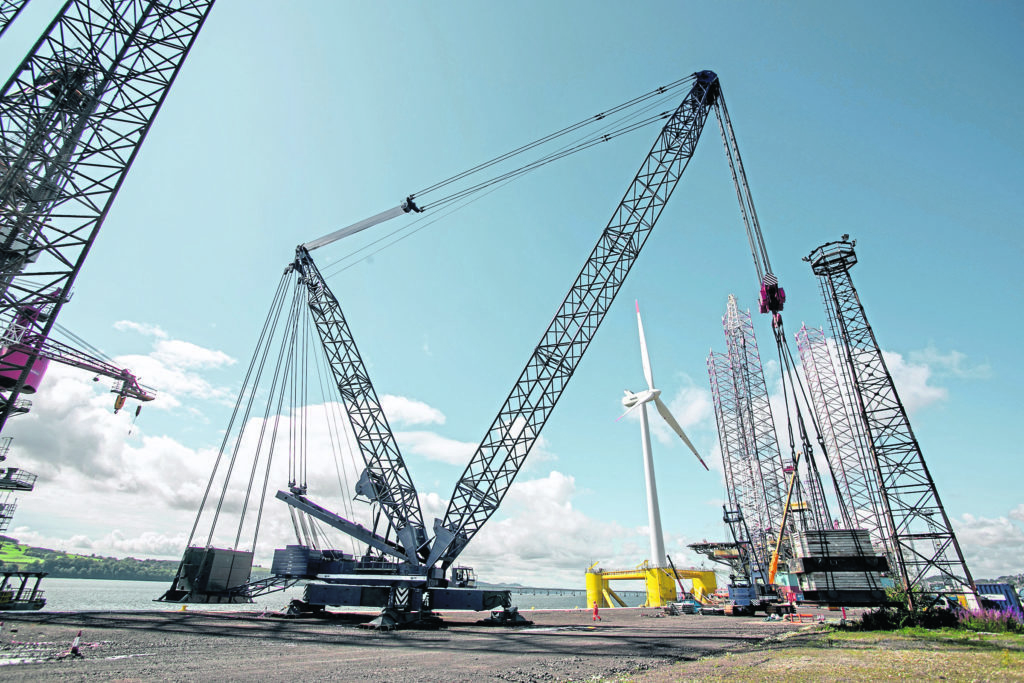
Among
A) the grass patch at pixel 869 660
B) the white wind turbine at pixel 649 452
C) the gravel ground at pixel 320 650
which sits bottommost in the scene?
the gravel ground at pixel 320 650

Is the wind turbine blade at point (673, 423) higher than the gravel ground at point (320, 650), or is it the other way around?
the wind turbine blade at point (673, 423)

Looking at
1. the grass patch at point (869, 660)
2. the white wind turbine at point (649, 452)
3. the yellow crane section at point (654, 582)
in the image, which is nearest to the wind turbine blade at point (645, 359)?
the white wind turbine at point (649, 452)

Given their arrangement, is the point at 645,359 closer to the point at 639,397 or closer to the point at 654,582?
the point at 639,397

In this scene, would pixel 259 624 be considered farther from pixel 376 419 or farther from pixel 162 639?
pixel 376 419

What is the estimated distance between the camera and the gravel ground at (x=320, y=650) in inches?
415

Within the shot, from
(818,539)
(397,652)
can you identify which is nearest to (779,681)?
(397,652)

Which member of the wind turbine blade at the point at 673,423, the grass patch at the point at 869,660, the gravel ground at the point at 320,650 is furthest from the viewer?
the wind turbine blade at the point at 673,423

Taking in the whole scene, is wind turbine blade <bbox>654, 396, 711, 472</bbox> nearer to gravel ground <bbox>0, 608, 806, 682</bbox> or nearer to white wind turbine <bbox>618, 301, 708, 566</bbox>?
white wind turbine <bbox>618, 301, 708, 566</bbox>

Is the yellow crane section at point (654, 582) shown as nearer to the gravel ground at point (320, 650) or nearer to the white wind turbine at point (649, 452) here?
the white wind turbine at point (649, 452)

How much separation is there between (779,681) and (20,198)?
29668 mm

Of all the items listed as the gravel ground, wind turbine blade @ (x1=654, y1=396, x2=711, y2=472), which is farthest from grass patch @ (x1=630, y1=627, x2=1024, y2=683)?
wind turbine blade @ (x1=654, y1=396, x2=711, y2=472)

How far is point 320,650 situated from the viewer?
48.9ft

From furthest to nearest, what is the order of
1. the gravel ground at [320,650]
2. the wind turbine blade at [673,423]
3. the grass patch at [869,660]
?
the wind turbine blade at [673,423]
the gravel ground at [320,650]
the grass patch at [869,660]

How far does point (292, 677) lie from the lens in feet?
33.3
